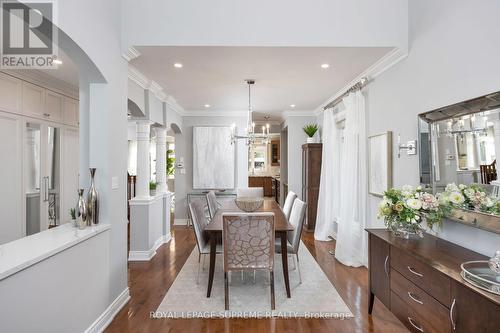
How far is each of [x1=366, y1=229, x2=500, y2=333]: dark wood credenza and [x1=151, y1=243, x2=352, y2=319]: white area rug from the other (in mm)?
510

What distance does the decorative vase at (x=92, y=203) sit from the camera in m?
2.31

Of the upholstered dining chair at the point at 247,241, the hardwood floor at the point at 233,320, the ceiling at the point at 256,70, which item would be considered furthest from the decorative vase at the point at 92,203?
the ceiling at the point at 256,70

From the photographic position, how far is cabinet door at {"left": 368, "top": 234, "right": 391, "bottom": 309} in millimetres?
2237

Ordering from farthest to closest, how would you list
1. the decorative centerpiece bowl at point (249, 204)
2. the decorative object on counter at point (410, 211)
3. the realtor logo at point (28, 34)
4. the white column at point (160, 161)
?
1. the white column at point (160, 161)
2. the decorative centerpiece bowl at point (249, 204)
3. the decorative object on counter at point (410, 211)
4. the realtor logo at point (28, 34)

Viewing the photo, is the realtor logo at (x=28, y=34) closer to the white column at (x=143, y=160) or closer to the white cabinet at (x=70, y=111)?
the white cabinet at (x=70, y=111)

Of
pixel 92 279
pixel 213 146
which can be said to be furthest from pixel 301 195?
pixel 92 279

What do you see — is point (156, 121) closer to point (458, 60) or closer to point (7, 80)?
point (7, 80)


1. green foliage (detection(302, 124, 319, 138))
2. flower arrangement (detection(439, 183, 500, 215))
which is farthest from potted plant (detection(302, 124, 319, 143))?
flower arrangement (detection(439, 183, 500, 215))

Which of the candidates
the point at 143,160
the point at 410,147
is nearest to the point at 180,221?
the point at 143,160

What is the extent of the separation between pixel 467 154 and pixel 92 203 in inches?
119

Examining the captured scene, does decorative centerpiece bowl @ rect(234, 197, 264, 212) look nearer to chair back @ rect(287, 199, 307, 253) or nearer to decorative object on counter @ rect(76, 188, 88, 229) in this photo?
chair back @ rect(287, 199, 307, 253)

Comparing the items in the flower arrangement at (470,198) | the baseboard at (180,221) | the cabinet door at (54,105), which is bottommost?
the baseboard at (180,221)

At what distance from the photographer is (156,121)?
442 cm

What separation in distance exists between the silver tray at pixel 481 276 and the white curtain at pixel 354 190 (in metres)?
2.00
